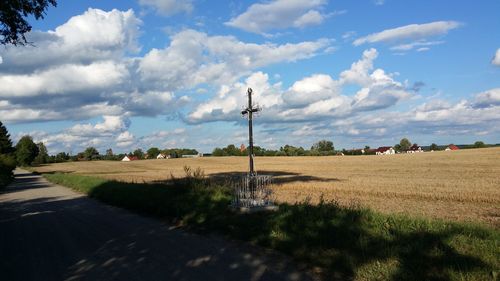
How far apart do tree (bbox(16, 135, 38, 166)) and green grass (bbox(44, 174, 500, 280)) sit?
11669 centimetres

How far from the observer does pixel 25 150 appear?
378 feet

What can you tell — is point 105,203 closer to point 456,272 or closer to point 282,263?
point 282,263

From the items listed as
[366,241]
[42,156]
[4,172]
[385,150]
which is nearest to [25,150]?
[42,156]

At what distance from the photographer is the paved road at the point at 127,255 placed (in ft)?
22.3

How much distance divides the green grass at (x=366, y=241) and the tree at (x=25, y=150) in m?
117

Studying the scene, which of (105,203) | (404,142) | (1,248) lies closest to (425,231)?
(1,248)

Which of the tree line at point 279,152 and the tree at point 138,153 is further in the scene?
the tree at point 138,153

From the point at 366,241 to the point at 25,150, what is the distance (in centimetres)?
12313

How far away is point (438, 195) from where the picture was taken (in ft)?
61.2

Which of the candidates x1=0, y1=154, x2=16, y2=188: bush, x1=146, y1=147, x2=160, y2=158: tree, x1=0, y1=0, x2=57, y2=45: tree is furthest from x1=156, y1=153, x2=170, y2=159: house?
x1=0, y1=0, x2=57, y2=45: tree

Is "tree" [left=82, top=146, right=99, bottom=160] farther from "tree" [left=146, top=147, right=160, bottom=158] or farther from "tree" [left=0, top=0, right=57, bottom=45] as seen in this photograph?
"tree" [left=0, top=0, right=57, bottom=45]

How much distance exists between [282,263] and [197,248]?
2.04 meters

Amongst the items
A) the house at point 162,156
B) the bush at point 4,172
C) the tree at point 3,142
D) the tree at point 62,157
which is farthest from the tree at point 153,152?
the bush at point 4,172

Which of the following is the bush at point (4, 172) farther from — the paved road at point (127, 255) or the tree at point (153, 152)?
the tree at point (153, 152)
